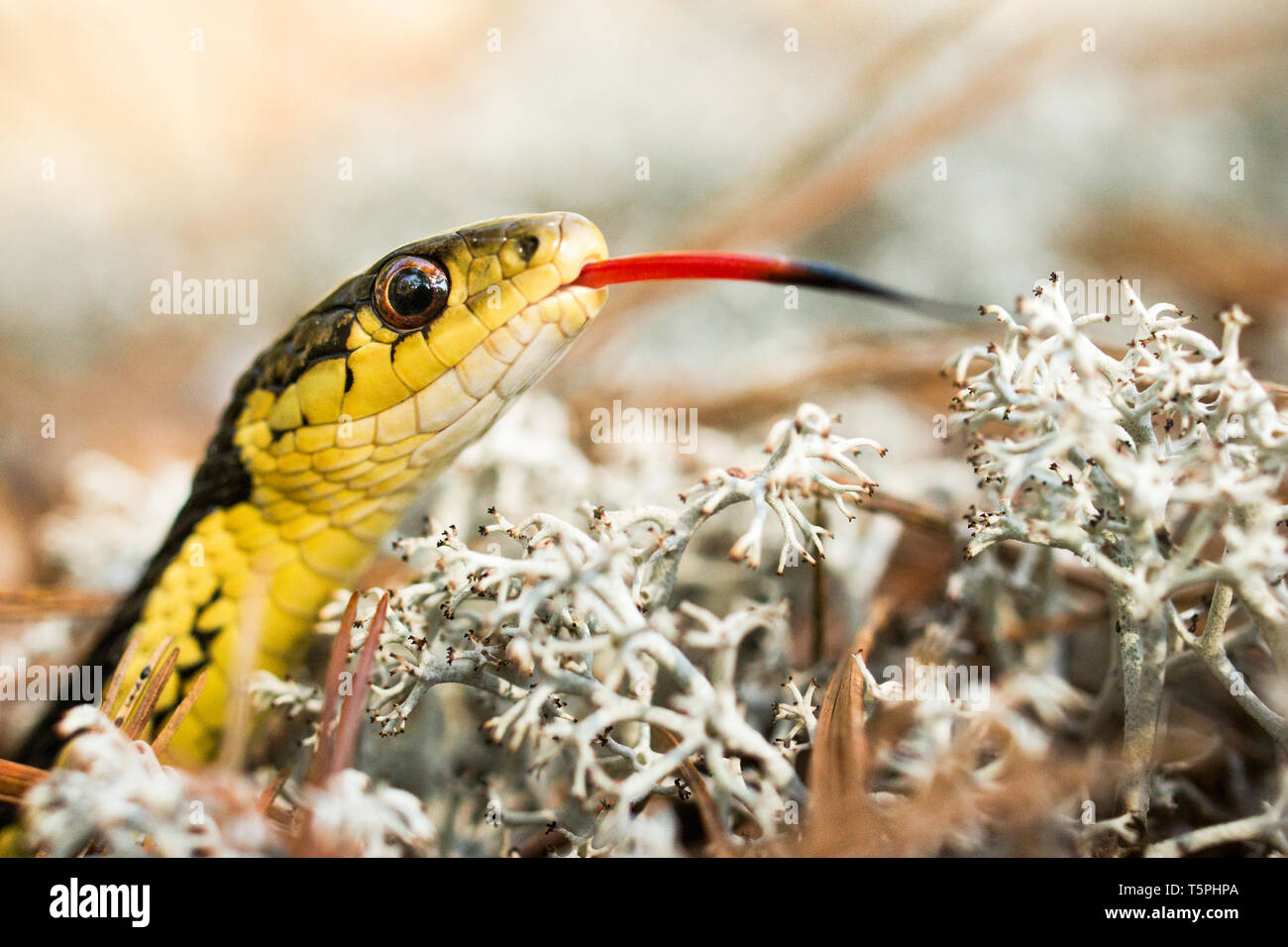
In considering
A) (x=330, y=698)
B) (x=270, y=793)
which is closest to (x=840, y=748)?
(x=330, y=698)

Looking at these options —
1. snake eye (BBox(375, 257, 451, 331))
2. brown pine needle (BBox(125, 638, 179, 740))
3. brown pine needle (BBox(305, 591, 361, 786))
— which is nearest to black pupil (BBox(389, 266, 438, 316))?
snake eye (BBox(375, 257, 451, 331))

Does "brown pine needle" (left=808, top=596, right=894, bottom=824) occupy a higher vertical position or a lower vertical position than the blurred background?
lower

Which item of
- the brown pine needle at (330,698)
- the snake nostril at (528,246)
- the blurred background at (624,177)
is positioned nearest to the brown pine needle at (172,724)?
the brown pine needle at (330,698)

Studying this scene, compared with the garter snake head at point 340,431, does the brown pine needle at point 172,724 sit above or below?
below

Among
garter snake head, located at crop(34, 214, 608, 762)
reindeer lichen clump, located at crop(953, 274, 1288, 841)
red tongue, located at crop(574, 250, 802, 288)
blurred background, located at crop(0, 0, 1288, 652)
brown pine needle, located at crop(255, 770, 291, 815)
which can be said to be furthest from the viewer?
blurred background, located at crop(0, 0, 1288, 652)

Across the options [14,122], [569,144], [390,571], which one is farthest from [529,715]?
[14,122]

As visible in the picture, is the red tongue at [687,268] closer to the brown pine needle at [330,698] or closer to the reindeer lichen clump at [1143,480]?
→ the reindeer lichen clump at [1143,480]

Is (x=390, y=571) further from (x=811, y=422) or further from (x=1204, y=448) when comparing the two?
(x=1204, y=448)

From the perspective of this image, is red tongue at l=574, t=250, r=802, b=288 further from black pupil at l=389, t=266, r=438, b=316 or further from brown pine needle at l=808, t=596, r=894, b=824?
brown pine needle at l=808, t=596, r=894, b=824
